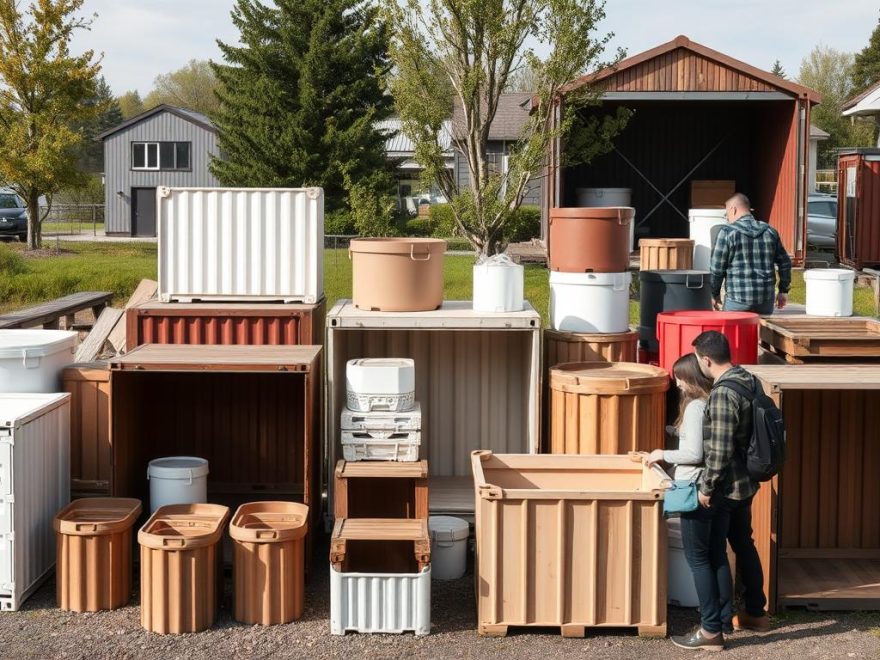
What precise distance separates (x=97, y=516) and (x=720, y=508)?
4.06 metres

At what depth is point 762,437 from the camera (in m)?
6.29

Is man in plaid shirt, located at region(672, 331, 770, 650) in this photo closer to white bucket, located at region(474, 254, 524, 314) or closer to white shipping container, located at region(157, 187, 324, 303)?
white bucket, located at region(474, 254, 524, 314)

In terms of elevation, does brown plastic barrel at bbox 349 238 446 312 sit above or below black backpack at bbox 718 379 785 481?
above

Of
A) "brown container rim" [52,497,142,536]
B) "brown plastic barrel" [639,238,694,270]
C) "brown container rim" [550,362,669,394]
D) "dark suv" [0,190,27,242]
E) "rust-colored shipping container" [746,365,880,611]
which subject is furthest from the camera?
"dark suv" [0,190,27,242]

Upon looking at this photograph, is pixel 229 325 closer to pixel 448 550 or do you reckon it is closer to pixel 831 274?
pixel 448 550

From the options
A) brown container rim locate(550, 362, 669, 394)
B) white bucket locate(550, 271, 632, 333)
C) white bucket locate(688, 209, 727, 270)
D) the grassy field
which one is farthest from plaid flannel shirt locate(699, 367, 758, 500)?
the grassy field

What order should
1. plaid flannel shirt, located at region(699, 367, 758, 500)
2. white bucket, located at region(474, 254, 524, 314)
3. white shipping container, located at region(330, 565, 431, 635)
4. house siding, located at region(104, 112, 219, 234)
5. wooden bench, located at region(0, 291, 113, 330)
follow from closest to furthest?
plaid flannel shirt, located at region(699, 367, 758, 500)
white shipping container, located at region(330, 565, 431, 635)
white bucket, located at region(474, 254, 524, 314)
wooden bench, located at region(0, 291, 113, 330)
house siding, located at region(104, 112, 219, 234)

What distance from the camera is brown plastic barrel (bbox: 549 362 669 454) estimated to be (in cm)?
825

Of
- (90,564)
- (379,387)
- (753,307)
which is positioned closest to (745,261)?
(753,307)

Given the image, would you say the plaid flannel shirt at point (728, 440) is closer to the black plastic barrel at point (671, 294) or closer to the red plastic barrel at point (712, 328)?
the red plastic barrel at point (712, 328)

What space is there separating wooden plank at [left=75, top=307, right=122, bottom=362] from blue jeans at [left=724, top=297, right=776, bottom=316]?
638 centimetres

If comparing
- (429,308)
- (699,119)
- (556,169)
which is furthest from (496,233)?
(429,308)

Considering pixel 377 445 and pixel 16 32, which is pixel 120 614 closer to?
pixel 377 445

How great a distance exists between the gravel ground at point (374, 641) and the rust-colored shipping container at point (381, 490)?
0.81 metres
